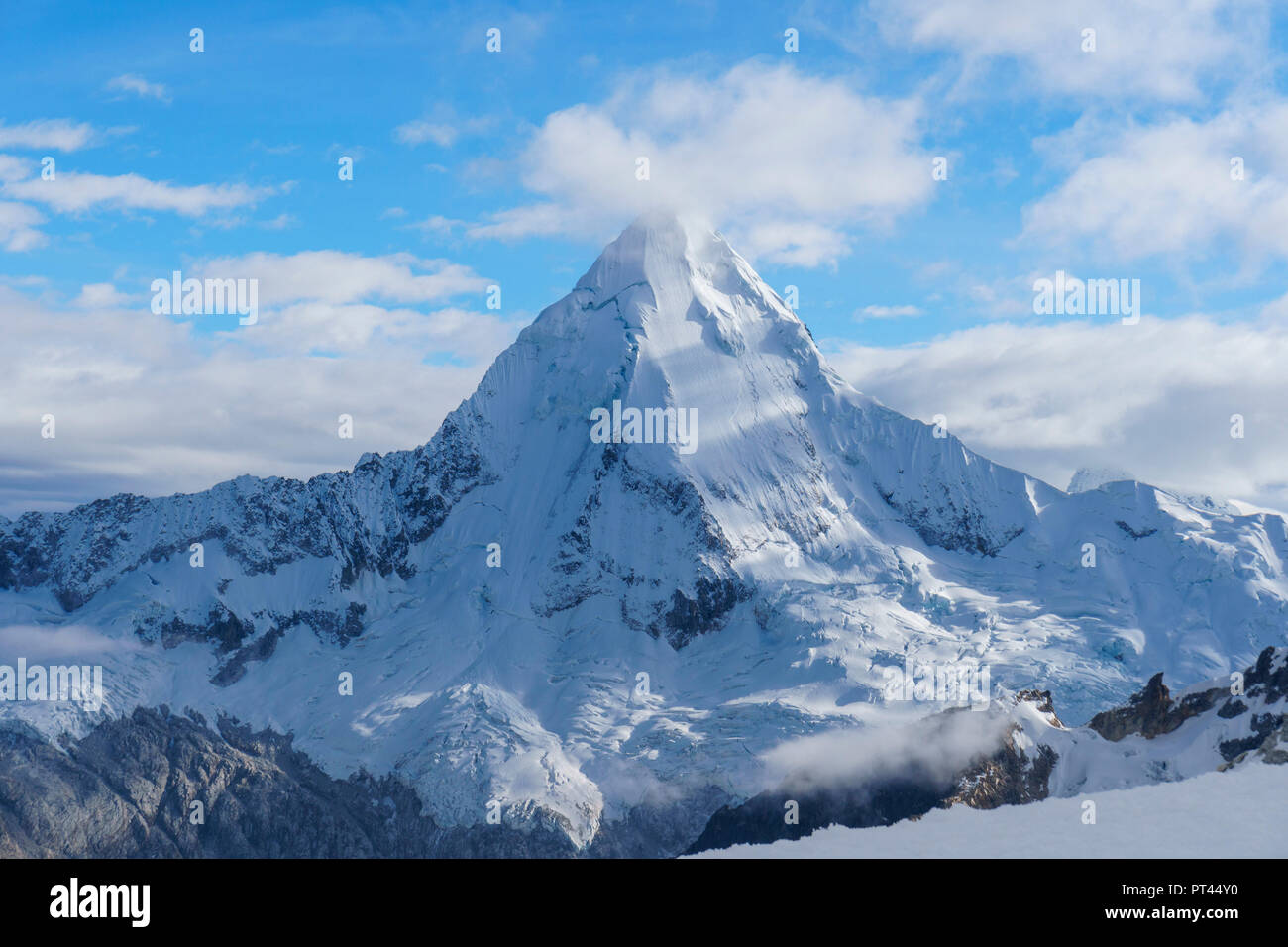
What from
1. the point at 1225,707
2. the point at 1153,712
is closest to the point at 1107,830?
the point at 1225,707

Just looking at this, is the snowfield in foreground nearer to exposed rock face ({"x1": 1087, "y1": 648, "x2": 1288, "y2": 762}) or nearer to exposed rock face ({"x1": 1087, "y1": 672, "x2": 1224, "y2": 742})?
exposed rock face ({"x1": 1087, "y1": 648, "x2": 1288, "y2": 762})

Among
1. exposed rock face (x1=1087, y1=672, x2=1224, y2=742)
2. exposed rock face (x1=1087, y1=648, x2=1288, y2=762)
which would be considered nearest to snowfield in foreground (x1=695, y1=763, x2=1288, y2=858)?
exposed rock face (x1=1087, y1=648, x2=1288, y2=762)

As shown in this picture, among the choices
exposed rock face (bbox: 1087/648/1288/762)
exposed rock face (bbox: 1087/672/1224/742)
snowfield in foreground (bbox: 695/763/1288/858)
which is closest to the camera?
snowfield in foreground (bbox: 695/763/1288/858)

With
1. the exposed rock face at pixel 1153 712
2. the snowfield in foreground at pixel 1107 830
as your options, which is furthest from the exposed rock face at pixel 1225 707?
the snowfield in foreground at pixel 1107 830

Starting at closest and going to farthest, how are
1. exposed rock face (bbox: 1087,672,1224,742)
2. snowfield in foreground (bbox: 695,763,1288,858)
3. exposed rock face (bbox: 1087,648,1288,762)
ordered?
1. snowfield in foreground (bbox: 695,763,1288,858)
2. exposed rock face (bbox: 1087,648,1288,762)
3. exposed rock face (bbox: 1087,672,1224,742)

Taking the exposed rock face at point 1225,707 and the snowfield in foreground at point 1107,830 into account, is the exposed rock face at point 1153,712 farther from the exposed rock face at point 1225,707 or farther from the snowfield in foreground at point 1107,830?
the snowfield in foreground at point 1107,830

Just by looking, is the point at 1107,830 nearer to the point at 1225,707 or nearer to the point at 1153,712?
the point at 1225,707

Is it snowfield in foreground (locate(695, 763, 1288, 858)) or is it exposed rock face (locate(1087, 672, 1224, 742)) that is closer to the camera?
snowfield in foreground (locate(695, 763, 1288, 858))
